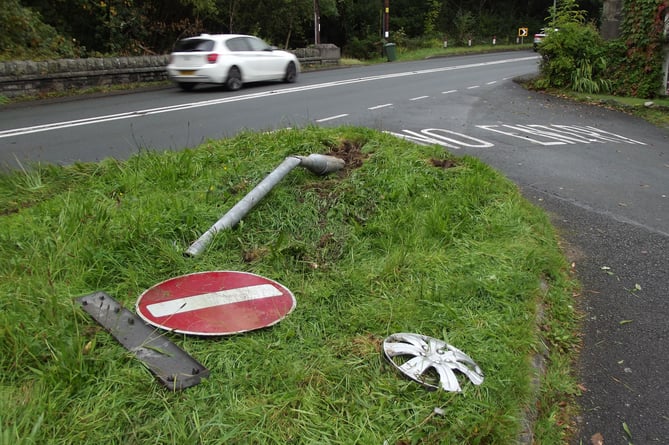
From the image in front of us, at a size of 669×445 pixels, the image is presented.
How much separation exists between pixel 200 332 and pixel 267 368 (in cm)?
53

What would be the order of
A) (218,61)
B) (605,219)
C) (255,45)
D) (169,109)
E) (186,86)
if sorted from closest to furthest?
Answer: (605,219) → (169,109) → (218,61) → (186,86) → (255,45)

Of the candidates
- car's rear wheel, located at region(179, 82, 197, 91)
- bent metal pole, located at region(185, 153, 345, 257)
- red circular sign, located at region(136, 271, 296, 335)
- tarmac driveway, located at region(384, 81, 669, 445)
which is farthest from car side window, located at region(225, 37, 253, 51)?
red circular sign, located at region(136, 271, 296, 335)

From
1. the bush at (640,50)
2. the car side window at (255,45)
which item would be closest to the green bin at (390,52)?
the bush at (640,50)

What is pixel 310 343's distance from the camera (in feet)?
11.3

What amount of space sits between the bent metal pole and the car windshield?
10.9 m

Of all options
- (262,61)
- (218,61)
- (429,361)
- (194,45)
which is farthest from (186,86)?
(429,361)

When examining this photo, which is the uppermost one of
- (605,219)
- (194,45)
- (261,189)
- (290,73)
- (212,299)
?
(194,45)

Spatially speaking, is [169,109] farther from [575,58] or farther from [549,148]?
[575,58]

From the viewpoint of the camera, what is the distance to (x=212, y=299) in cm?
382

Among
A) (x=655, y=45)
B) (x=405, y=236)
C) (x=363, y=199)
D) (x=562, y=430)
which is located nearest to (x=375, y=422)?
(x=562, y=430)

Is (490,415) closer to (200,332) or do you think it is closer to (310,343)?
(310,343)

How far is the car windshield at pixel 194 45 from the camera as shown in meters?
15.7

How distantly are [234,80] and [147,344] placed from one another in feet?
45.4

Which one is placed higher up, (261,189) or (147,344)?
(261,189)
